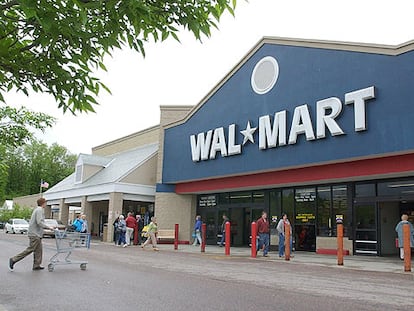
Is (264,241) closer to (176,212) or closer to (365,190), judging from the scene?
(365,190)

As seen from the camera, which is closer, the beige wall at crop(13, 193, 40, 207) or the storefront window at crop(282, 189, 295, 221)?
the storefront window at crop(282, 189, 295, 221)

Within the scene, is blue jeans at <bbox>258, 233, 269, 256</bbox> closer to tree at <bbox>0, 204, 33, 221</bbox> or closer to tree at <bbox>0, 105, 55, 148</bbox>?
tree at <bbox>0, 105, 55, 148</bbox>

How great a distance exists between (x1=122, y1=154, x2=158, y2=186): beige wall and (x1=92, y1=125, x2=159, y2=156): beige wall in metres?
4.43

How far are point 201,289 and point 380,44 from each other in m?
12.1

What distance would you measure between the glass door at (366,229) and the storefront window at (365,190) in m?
0.42

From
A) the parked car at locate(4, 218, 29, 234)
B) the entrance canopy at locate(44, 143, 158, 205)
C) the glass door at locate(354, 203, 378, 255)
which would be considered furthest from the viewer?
the parked car at locate(4, 218, 29, 234)

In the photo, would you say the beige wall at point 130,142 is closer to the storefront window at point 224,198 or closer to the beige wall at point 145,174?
the beige wall at point 145,174

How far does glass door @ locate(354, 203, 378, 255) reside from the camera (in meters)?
18.8

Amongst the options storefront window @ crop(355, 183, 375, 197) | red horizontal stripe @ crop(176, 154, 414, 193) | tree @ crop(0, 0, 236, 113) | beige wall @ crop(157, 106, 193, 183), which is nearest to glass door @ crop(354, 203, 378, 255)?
storefront window @ crop(355, 183, 375, 197)

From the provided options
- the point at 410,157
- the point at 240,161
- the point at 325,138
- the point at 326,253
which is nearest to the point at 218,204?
the point at 240,161

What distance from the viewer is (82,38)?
356 cm

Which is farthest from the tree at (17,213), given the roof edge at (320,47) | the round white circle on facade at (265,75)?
the round white circle on facade at (265,75)

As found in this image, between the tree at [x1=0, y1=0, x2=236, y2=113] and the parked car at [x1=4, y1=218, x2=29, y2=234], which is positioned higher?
the tree at [x1=0, y1=0, x2=236, y2=113]

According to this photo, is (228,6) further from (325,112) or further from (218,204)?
(218,204)
